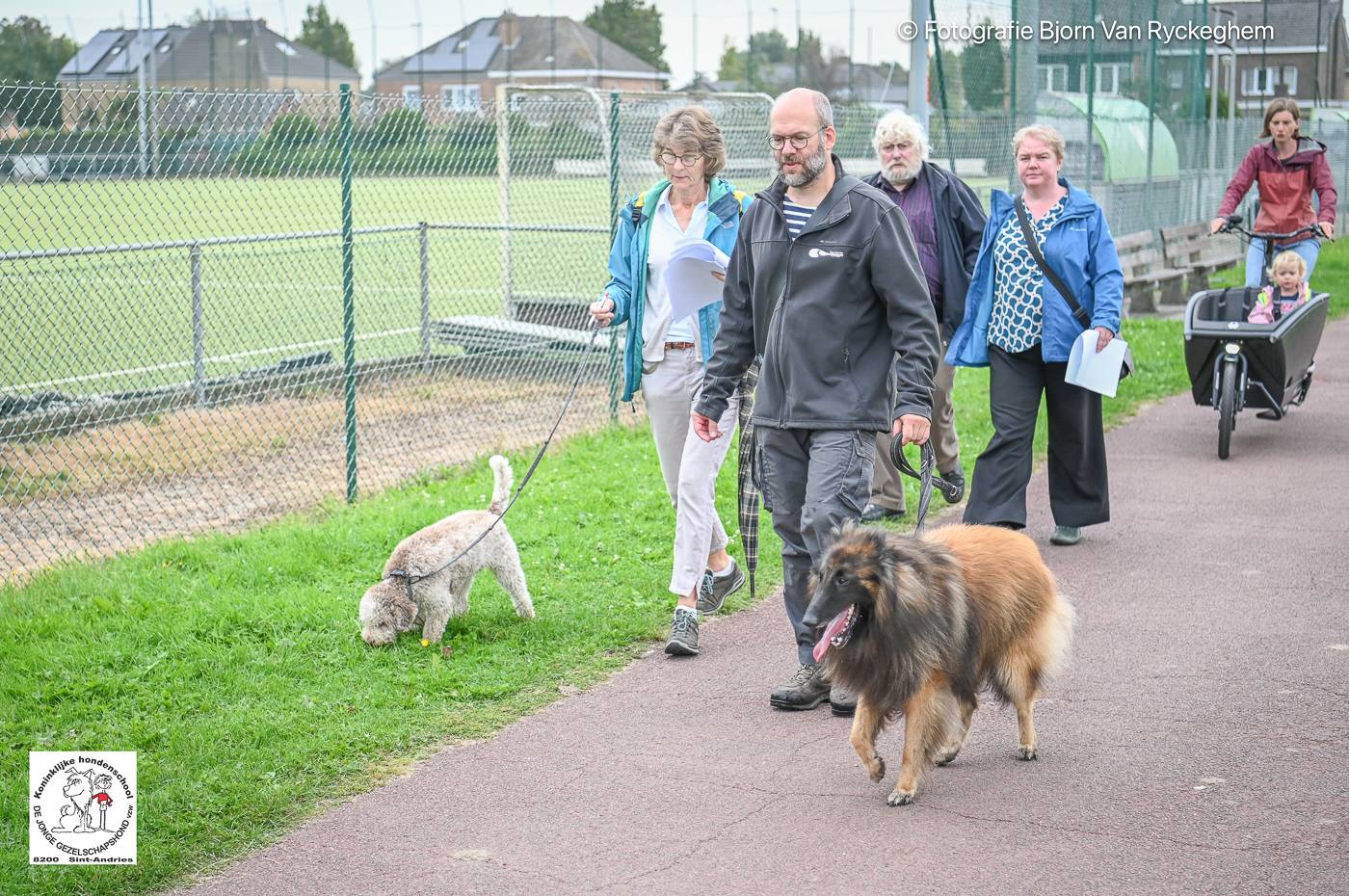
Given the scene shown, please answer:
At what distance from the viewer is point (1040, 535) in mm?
7801

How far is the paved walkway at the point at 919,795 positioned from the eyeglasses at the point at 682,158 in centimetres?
212

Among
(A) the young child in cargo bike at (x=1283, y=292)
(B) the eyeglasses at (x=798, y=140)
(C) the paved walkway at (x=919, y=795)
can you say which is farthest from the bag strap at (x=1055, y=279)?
(A) the young child in cargo bike at (x=1283, y=292)

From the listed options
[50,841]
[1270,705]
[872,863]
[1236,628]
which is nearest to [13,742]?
[50,841]

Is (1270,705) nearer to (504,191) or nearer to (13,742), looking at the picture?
(13,742)

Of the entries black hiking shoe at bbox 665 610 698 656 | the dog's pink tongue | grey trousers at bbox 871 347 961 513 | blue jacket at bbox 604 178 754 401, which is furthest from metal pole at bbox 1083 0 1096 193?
the dog's pink tongue

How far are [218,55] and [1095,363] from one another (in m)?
34.3

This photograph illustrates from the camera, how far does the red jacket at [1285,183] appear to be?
11.2m

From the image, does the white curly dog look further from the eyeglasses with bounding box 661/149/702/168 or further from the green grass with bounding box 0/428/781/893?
the eyeglasses with bounding box 661/149/702/168

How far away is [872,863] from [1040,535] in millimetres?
4200

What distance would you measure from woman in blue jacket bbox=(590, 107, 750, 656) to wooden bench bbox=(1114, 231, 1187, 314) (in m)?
12.5

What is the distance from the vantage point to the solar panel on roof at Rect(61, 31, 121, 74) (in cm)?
2989

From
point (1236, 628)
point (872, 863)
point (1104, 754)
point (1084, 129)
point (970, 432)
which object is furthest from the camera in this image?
point (1084, 129)

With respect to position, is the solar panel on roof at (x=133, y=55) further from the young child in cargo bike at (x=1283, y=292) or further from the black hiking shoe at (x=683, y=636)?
the black hiking shoe at (x=683, y=636)

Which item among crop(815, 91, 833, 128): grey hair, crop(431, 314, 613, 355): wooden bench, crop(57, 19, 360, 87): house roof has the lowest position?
crop(431, 314, 613, 355): wooden bench
